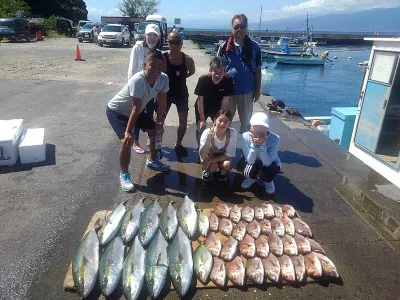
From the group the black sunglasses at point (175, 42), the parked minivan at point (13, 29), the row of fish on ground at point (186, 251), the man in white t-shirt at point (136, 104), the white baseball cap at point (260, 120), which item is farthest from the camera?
the parked minivan at point (13, 29)

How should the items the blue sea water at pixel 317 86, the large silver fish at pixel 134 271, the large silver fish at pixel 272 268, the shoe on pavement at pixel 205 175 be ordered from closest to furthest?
the large silver fish at pixel 134 271 < the large silver fish at pixel 272 268 < the shoe on pavement at pixel 205 175 < the blue sea water at pixel 317 86

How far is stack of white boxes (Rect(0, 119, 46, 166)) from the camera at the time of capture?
A: 4.79m

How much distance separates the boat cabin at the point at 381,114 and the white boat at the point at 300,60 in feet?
114

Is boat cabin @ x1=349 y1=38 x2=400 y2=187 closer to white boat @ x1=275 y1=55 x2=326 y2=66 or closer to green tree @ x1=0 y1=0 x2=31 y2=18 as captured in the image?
white boat @ x1=275 y1=55 x2=326 y2=66

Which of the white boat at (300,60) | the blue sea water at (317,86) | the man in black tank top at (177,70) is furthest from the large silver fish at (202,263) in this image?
the white boat at (300,60)

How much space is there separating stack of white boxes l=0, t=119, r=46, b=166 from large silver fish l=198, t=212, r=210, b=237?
3142 millimetres

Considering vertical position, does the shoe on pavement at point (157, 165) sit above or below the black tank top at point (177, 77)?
below

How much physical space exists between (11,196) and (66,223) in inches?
44.3

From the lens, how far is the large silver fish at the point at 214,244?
312 cm

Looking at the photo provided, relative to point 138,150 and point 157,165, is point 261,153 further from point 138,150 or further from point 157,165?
point 138,150

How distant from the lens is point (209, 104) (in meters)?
4.93

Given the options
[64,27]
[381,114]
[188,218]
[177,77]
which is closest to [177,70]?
[177,77]

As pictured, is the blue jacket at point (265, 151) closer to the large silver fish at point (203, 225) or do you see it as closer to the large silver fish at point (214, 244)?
the large silver fish at point (203, 225)

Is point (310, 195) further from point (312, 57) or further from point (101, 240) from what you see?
point (312, 57)
